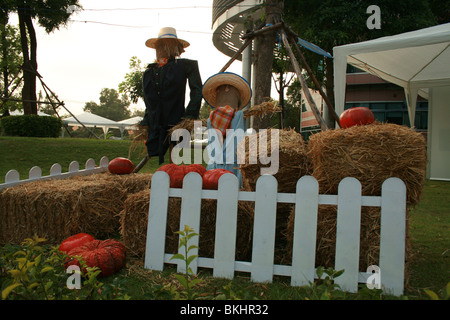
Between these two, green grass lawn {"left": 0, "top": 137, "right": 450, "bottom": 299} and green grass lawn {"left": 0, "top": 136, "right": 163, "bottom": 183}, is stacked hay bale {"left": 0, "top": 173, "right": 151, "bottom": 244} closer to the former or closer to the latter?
green grass lawn {"left": 0, "top": 137, "right": 450, "bottom": 299}

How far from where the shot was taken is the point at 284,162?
9.80 feet

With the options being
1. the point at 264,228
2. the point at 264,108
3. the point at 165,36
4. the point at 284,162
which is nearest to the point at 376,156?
the point at 284,162

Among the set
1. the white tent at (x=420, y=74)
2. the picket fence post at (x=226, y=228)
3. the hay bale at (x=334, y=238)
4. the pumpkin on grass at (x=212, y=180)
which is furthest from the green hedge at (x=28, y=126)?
the hay bale at (x=334, y=238)

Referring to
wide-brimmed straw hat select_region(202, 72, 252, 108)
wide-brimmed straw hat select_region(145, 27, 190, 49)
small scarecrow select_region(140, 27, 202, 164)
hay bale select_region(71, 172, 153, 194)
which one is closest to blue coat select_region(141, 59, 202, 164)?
small scarecrow select_region(140, 27, 202, 164)

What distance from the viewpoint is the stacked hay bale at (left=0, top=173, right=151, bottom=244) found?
331 centimetres

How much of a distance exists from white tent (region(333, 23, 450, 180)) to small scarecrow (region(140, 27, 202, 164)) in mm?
2741

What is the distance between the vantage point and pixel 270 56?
529 centimetres

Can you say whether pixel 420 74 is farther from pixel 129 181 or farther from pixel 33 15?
pixel 33 15

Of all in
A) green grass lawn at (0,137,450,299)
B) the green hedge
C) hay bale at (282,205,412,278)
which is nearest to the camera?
green grass lawn at (0,137,450,299)

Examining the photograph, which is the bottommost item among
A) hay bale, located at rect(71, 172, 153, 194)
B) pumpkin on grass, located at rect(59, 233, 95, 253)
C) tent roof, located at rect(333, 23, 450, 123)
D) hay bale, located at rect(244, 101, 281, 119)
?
pumpkin on grass, located at rect(59, 233, 95, 253)

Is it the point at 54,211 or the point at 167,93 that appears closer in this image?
the point at 54,211

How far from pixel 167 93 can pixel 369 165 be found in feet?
8.84

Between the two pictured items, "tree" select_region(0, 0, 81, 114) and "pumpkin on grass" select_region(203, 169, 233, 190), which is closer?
"pumpkin on grass" select_region(203, 169, 233, 190)

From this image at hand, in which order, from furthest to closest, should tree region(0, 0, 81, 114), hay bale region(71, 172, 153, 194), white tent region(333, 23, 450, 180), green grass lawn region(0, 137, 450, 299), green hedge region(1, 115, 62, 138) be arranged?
tree region(0, 0, 81, 114)
green hedge region(1, 115, 62, 138)
white tent region(333, 23, 450, 180)
hay bale region(71, 172, 153, 194)
green grass lawn region(0, 137, 450, 299)
